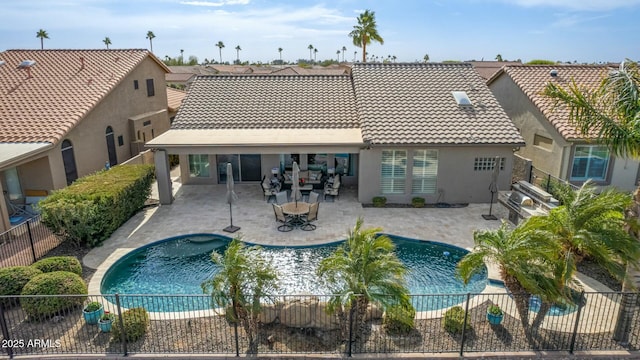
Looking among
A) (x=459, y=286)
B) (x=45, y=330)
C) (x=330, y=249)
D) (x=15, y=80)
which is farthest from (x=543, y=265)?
(x=15, y=80)

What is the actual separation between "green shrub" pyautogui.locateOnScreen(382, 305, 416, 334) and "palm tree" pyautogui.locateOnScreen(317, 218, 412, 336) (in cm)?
13

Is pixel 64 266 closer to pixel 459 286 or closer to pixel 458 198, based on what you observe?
pixel 459 286

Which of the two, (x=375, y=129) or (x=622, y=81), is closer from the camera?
(x=622, y=81)

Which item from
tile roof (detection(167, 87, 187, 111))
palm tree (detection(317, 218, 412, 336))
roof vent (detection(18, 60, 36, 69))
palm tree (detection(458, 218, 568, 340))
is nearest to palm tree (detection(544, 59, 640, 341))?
palm tree (detection(458, 218, 568, 340))

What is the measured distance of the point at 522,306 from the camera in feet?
34.4

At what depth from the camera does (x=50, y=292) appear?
11.2 meters

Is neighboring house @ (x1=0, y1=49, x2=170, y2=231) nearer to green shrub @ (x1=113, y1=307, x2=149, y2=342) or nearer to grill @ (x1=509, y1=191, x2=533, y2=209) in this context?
green shrub @ (x1=113, y1=307, x2=149, y2=342)

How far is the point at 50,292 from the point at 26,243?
18.7ft

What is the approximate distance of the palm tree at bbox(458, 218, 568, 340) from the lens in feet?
31.5

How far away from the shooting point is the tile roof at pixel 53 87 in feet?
66.1

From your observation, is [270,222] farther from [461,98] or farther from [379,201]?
A: [461,98]

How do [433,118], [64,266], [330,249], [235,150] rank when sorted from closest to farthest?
[64,266] < [330,249] < [235,150] < [433,118]

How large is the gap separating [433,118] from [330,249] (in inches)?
380

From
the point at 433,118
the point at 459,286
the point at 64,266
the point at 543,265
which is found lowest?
the point at 459,286
